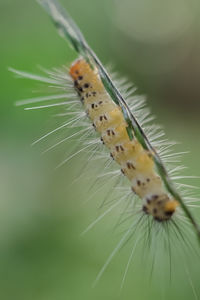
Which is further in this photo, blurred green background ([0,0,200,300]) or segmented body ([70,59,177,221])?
blurred green background ([0,0,200,300])

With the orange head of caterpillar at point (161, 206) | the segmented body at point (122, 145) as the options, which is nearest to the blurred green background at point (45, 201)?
the segmented body at point (122, 145)

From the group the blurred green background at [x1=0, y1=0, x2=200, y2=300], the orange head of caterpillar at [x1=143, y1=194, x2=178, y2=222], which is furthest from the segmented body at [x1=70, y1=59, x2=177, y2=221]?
the blurred green background at [x1=0, y1=0, x2=200, y2=300]

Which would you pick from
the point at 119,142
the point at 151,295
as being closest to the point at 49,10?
the point at 119,142

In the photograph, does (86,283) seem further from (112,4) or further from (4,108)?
(112,4)

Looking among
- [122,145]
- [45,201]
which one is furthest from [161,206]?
[45,201]

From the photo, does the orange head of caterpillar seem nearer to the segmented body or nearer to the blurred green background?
the segmented body

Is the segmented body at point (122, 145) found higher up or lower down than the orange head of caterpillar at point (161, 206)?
higher up

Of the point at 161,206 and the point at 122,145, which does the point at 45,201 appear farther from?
the point at 161,206

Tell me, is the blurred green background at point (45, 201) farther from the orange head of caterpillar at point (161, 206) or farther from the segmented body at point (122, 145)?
the orange head of caterpillar at point (161, 206)
